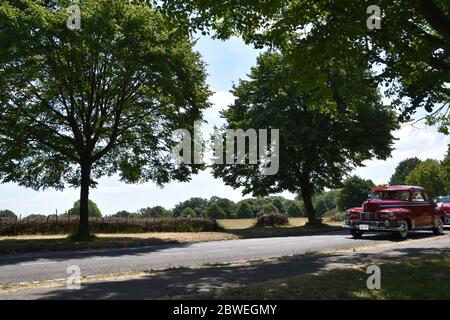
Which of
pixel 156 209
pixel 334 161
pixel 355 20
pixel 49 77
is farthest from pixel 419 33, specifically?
pixel 156 209

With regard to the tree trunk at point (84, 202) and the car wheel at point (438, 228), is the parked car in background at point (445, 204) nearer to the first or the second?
the car wheel at point (438, 228)

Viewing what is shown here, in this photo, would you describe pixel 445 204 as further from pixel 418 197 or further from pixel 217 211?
pixel 217 211

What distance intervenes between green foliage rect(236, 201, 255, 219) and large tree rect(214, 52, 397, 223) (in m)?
56.5

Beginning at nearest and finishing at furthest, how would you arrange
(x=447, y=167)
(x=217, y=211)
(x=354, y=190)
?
1. (x=354, y=190)
2. (x=447, y=167)
3. (x=217, y=211)

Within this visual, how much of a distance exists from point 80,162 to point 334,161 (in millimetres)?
21771

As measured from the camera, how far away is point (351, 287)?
8.16 metres

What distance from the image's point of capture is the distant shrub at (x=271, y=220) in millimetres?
39188

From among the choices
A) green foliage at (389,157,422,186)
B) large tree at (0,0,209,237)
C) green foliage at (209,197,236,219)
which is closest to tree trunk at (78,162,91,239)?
large tree at (0,0,209,237)

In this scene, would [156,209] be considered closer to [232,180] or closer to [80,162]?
[232,180]

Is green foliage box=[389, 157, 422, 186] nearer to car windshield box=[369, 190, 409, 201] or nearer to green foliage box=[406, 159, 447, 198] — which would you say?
green foliage box=[406, 159, 447, 198]

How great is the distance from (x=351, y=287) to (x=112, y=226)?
941 inches

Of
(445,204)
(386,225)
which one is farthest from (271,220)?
(386,225)

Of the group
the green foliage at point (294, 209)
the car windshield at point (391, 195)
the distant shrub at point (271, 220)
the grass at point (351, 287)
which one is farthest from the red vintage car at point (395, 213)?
the green foliage at point (294, 209)

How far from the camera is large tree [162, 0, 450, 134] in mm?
11930
